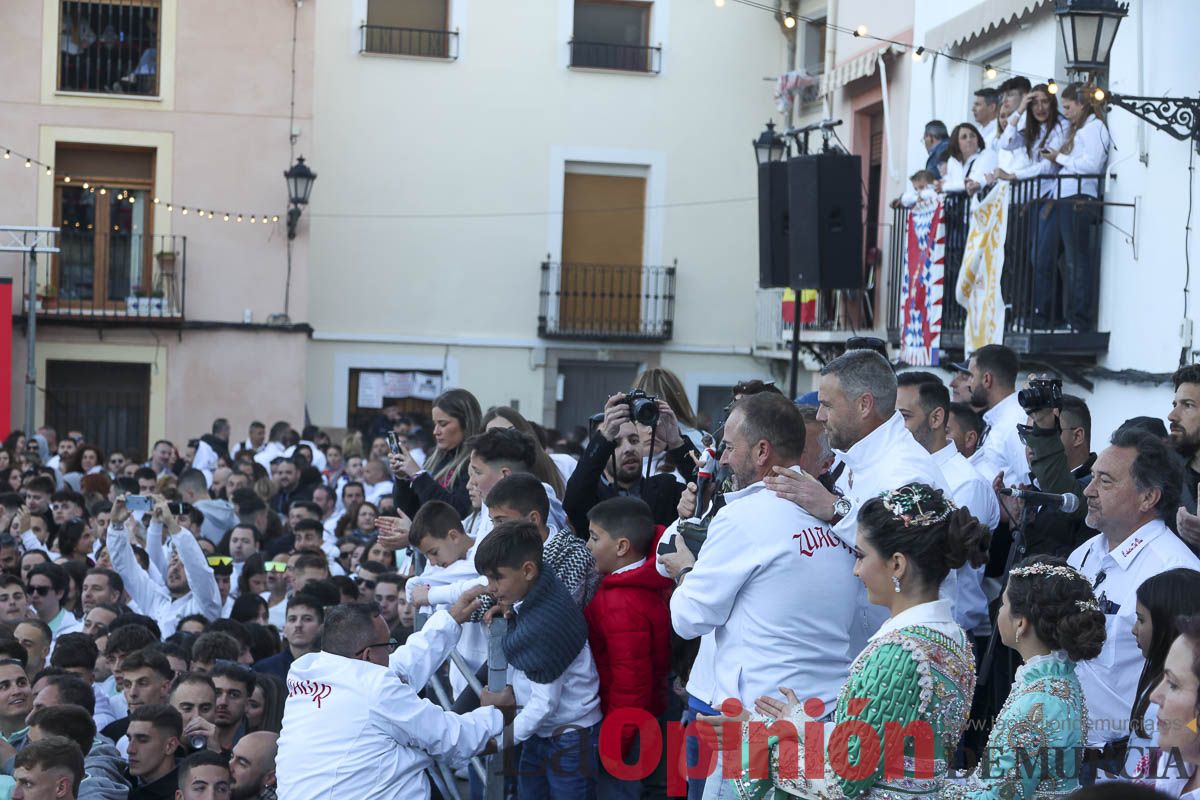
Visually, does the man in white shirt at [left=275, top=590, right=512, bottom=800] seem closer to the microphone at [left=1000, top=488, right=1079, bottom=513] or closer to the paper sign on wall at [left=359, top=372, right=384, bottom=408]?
the microphone at [left=1000, top=488, right=1079, bottom=513]

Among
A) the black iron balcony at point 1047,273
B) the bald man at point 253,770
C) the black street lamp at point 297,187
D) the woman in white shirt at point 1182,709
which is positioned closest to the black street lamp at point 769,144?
the black iron balcony at point 1047,273

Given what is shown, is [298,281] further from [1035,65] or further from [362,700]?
[362,700]

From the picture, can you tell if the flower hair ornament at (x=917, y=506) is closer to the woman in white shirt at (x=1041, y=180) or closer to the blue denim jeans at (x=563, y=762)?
the blue denim jeans at (x=563, y=762)

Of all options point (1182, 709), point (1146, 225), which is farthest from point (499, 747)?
point (1146, 225)

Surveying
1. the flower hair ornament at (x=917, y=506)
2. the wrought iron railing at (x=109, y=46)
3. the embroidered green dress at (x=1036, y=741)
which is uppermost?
the wrought iron railing at (x=109, y=46)

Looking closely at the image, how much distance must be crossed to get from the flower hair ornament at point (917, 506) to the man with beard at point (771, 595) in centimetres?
61

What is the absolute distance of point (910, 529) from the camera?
3.68 metres

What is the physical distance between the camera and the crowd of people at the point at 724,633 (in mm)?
3713

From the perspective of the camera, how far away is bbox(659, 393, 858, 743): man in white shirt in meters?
4.33

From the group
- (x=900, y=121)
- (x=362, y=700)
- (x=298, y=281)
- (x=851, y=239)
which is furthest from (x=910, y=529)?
(x=298, y=281)

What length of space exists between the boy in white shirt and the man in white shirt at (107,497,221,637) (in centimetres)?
374

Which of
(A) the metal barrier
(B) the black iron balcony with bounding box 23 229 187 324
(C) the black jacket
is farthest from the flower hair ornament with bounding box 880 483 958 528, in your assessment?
(B) the black iron balcony with bounding box 23 229 187 324

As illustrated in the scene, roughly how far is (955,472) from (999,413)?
117cm

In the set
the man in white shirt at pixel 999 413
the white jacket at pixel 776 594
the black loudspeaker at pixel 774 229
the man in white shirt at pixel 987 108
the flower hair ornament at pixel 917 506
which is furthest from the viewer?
the black loudspeaker at pixel 774 229
